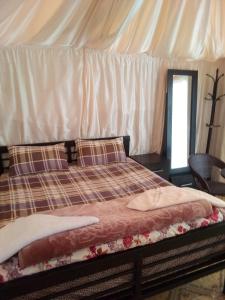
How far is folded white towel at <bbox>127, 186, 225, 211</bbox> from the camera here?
1.64m

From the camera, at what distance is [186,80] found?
352 centimetres

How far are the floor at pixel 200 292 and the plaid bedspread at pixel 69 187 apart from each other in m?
0.84

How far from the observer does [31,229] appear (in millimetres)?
1283

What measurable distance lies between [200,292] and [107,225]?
109 cm

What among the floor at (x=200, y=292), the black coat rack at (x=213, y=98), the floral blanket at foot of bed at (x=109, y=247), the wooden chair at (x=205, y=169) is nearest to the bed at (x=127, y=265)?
the floral blanket at foot of bed at (x=109, y=247)

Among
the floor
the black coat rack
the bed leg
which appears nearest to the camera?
the bed leg

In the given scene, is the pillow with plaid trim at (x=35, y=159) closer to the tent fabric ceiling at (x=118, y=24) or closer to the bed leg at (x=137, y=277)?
the tent fabric ceiling at (x=118, y=24)

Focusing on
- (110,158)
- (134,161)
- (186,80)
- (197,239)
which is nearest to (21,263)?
(197,239)

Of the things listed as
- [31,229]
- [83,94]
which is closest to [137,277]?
[31,229]

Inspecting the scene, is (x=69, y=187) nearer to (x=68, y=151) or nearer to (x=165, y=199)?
(x=68, y=151)

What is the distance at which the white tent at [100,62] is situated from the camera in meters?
2.06

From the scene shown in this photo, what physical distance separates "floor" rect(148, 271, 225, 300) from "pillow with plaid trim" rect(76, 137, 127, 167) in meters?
1.54

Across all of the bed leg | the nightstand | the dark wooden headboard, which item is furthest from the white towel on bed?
the nightstand

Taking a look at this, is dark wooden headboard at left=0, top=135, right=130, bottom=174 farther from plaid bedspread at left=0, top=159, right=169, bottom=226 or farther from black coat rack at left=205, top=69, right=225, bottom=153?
black coat rack at left=205, top=69, right=225, bottom=153
